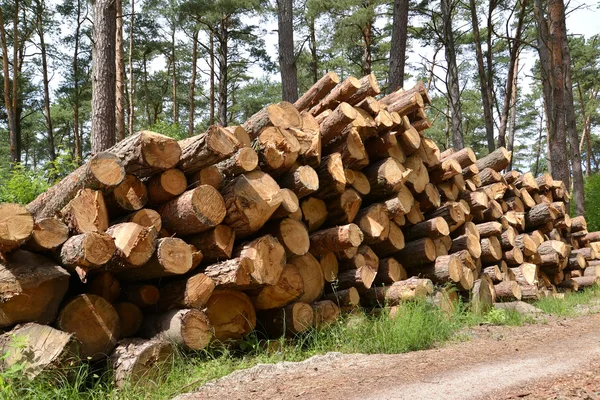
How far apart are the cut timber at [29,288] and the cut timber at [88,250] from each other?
12 centimetres

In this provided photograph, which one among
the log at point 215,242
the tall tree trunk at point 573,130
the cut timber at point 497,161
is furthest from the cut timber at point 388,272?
the tall tree trunk at point 573,130

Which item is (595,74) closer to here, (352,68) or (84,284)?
(352,68)

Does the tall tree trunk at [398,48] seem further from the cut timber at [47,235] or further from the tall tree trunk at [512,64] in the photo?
the cut timber at [47,235]

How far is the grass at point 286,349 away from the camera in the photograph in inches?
125

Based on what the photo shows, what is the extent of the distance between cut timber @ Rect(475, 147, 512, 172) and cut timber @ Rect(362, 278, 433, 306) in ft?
11.0

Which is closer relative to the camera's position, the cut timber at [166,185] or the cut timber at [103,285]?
the cut timber at [103,285]

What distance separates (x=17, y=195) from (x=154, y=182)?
3663mm

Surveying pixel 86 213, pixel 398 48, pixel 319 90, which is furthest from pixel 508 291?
pixel 398 48

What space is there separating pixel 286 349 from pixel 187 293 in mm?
1092

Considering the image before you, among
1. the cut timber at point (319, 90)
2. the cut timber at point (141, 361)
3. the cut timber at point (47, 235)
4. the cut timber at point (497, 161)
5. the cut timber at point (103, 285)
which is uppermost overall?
the cut timber at point (319, 90)

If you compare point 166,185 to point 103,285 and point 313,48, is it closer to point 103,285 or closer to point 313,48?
point 103,285

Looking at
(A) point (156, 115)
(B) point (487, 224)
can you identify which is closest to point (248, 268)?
(B) point (487, 224)

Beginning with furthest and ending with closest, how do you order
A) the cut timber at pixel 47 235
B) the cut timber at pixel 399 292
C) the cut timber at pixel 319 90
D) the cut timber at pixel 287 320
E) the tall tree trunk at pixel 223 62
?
the tall tree trunk at pixel 223 62 < the cut timber at pixel 319 90 < the cut timber at pixel 399 292 < the cut timber at pixel 287 320 < the cut timber at pixel 47 235

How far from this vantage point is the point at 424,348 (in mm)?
4570
